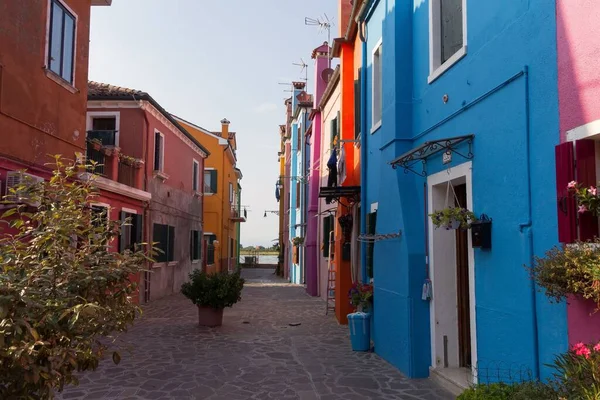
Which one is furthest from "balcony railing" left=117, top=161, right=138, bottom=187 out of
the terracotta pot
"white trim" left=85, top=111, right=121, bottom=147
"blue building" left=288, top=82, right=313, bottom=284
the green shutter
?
the green shutter

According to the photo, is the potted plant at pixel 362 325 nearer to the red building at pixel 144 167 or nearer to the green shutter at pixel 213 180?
the red building at pixel 144 167

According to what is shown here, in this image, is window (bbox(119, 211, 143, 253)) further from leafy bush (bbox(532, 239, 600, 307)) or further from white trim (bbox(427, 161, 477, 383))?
leafy bush (bbox(532, 239, 600, 307))

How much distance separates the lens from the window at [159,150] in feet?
59.5

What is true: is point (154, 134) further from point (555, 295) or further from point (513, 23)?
point (555, 295)

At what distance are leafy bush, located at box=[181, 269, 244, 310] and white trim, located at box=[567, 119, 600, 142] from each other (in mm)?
8966

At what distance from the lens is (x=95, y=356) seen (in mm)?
3141

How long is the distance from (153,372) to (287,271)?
24812 mm

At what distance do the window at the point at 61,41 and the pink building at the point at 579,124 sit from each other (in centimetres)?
893

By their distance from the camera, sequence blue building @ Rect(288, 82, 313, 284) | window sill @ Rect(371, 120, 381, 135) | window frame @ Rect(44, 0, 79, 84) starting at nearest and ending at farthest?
1. window sill @ Rect(371, 120, 381, 135)
2. window frame @ Rect(44, 0, 79, 84)
3. blue building @ Rect(288, 82, 313, 284)

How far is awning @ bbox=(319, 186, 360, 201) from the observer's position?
11531 millimetres

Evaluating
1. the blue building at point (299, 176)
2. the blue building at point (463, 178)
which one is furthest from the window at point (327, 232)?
the blue building at point (463, 178)

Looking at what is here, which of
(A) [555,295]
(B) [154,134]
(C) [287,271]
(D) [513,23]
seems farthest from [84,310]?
(C) [287,271]

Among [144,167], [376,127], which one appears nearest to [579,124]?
[376,127]

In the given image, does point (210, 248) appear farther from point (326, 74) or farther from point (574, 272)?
point (574, 272)
